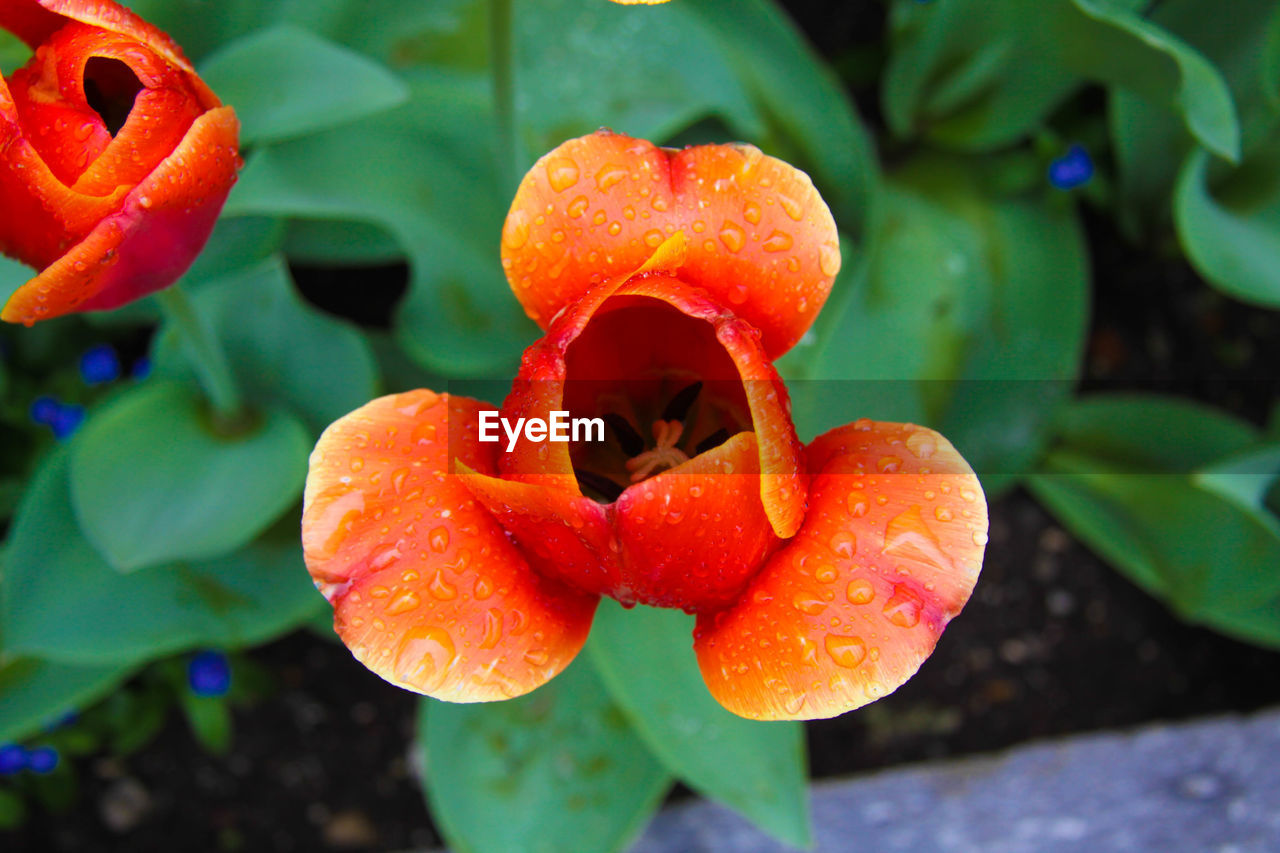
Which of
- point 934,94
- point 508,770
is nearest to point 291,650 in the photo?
point 508,770

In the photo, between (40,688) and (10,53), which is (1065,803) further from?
(10,53)

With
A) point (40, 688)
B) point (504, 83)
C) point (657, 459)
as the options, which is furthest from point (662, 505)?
point (40, 688)

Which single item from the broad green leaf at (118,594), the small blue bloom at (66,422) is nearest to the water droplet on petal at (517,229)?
the broad green leaf at (118,594)

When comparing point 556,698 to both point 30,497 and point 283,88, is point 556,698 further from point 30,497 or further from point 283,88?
point 283,88

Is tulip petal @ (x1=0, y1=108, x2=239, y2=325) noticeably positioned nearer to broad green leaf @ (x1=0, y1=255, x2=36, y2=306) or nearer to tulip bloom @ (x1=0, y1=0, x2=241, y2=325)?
tulip bloom @ (x1=0, y1=0, x2=241, y2=325)

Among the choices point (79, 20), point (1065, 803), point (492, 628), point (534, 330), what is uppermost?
point (79, 20)

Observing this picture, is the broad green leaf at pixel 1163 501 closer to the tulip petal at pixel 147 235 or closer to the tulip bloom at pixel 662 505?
the tulip bloom at pixel 662 505

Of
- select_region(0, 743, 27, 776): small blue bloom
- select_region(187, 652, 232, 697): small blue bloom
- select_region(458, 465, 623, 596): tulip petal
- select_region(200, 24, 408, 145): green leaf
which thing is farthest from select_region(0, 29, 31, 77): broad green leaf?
select_region(0, 743, 27, 776): small blue bloom

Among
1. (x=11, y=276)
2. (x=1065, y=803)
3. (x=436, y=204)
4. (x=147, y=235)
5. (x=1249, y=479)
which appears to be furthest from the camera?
(x=1065, y=803)
